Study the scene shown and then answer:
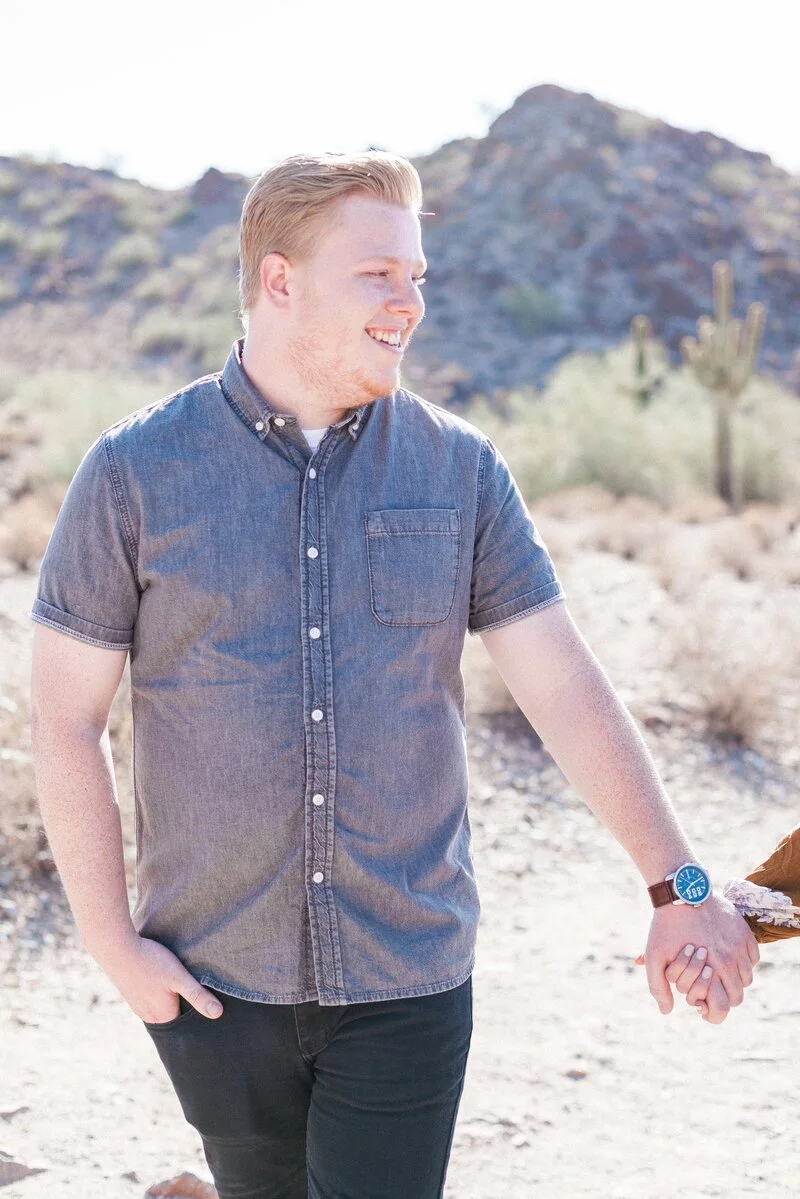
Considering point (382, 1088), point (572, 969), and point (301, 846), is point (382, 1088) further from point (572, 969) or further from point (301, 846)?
point (572, 969)

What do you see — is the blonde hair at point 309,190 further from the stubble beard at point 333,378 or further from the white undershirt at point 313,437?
the white undershirt at point 313,437

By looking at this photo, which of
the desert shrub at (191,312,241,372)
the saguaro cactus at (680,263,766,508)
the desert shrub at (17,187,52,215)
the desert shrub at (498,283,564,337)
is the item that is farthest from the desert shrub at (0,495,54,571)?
the desert shrub at (17,187,52,215)

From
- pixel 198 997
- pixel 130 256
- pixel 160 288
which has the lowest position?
pixel 198 997

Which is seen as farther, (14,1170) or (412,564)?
(14,1170)

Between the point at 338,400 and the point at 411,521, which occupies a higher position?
the point at 338,400

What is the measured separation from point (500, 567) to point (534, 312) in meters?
33.1

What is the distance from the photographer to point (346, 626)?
191cm

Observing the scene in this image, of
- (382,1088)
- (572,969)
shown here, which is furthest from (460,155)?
(382,1088)

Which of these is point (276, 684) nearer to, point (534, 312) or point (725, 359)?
point (725, 359)

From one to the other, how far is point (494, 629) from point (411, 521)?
0.26m

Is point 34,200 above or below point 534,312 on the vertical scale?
above

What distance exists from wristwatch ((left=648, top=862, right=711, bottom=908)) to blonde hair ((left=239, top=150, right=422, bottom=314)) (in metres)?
1.12

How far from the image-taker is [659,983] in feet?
6.48

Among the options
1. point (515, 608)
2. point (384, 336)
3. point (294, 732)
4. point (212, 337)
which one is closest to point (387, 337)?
point (384, 336)
